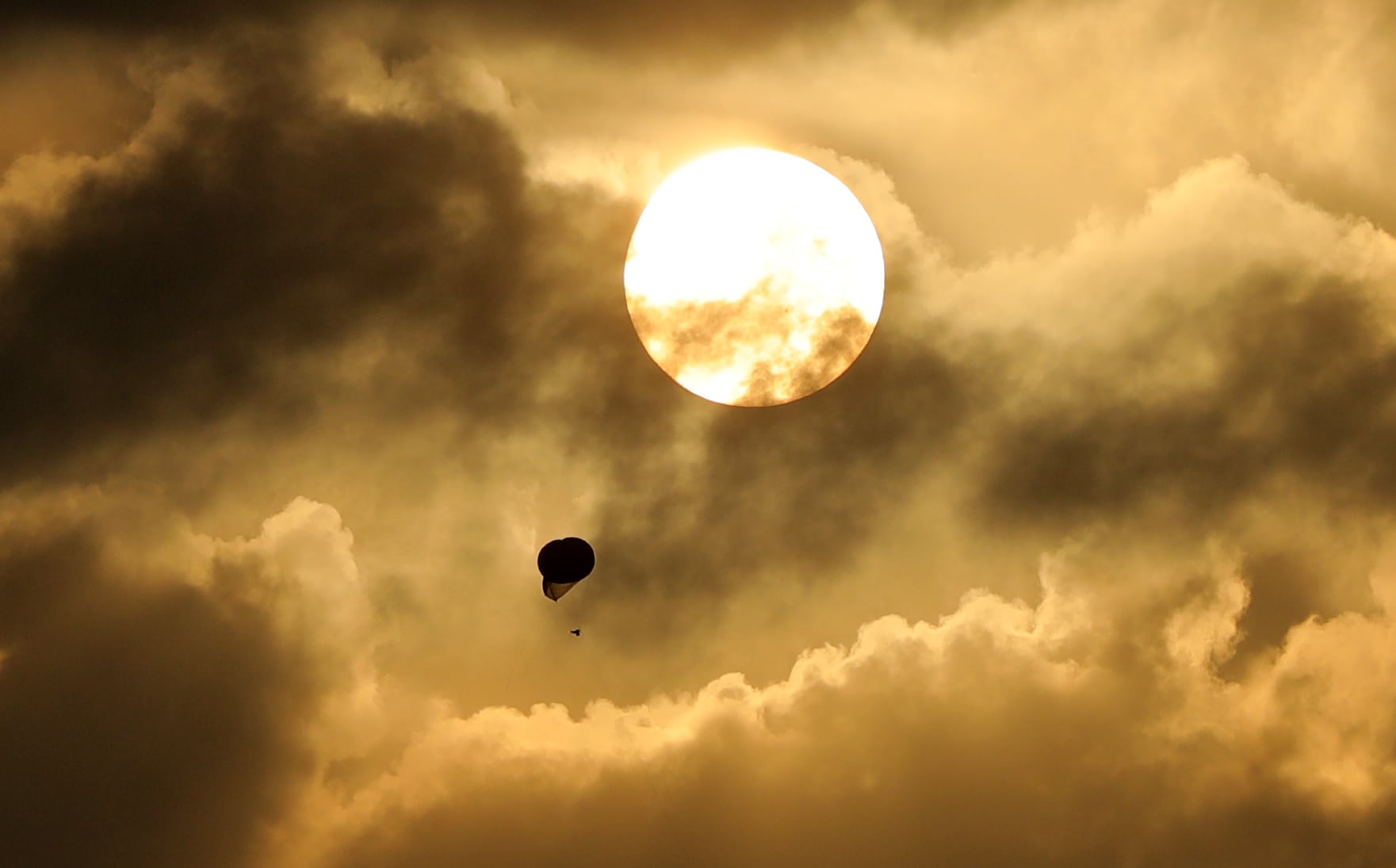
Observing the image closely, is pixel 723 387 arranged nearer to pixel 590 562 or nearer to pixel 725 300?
pixel 725 300

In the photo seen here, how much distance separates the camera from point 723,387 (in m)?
56.8

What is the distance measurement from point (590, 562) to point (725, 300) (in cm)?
1593

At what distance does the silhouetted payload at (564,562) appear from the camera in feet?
186

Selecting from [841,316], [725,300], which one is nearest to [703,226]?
[725,300]

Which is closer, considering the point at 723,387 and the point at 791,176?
the point at 723,387

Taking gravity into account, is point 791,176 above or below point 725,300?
above

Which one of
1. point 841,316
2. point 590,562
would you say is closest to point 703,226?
point 841,316

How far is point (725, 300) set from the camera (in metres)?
58.1

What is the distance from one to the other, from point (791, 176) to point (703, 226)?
5.91m

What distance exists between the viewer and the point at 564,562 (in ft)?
187

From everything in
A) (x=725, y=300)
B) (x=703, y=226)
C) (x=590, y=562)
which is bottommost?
(x=590, y=562)

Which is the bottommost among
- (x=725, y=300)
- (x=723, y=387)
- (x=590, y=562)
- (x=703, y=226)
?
(x=590, y=562)

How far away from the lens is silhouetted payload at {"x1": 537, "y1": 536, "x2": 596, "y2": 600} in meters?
56.8

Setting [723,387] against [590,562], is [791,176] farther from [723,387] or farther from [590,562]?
[590,562]
